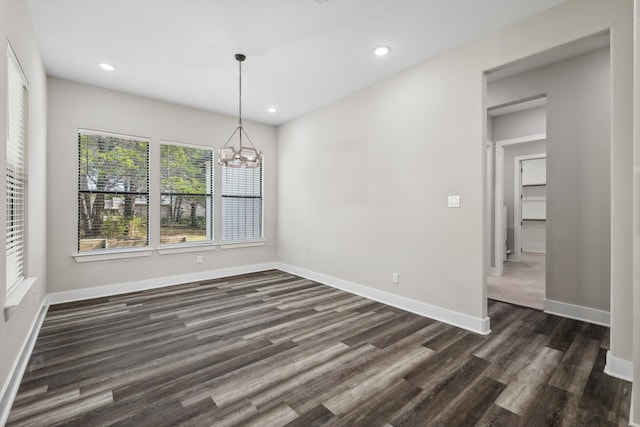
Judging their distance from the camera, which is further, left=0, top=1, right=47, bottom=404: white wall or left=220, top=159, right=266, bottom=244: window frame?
left=220, top=159, right=266, bottom=244: window frame

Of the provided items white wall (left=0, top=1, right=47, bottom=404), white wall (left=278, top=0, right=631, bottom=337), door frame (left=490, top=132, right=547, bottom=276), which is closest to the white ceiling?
white wall (left=278, top=0, right=631, bottom=337)

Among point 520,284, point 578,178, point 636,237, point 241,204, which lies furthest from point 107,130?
point 520,284

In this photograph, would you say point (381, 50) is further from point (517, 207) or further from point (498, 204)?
point (517, 207)

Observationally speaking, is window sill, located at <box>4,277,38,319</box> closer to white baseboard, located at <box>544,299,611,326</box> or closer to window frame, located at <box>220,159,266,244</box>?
window frame, located at <box>220,159,266,244</box>

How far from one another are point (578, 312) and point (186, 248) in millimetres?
5328

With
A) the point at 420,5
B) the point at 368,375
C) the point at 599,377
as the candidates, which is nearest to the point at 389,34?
the point at 420,5

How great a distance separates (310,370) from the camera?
226cm

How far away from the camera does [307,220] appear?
5199 millimetres

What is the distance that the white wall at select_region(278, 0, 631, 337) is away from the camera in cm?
282

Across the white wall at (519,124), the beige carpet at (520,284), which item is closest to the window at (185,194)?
the beige carpet at (520,284)

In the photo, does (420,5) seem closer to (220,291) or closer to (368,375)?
(368,375)

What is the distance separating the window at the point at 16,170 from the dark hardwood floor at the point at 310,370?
812 millimetres

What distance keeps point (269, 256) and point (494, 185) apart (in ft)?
14.7

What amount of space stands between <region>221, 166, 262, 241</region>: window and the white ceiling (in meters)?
1.71
